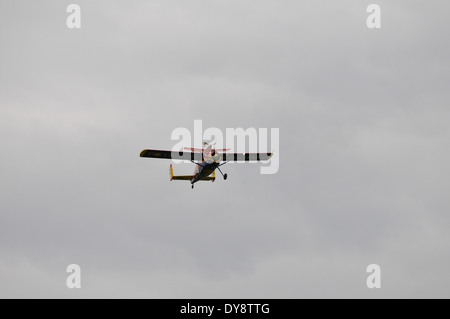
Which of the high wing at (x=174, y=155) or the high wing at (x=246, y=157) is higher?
the high wing at (x=246, y=157)

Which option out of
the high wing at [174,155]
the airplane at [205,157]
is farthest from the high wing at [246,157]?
the high wing at [174,155]

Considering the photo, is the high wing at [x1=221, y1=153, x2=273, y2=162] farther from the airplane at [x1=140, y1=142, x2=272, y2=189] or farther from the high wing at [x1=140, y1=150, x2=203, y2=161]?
the high wing at [x1=140, y1=150, x2=203, y2=161]

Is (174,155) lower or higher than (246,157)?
lower

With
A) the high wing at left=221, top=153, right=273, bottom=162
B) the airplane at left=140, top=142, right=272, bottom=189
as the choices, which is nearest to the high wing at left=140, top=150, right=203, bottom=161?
the airplane at left=140, top=142, right=272, bottom=189

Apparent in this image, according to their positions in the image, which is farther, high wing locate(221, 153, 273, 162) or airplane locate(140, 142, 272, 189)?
high wing locate(221, 153, 273, 162)

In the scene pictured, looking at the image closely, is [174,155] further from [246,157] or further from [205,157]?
[246,157]

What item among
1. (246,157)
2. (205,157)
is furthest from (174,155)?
(246,157)

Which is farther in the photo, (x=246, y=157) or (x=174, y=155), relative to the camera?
(x=246, y=157)

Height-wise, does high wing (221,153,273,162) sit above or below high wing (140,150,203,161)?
above

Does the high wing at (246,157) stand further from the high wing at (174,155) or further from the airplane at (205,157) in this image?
the high wing at (174,155)
